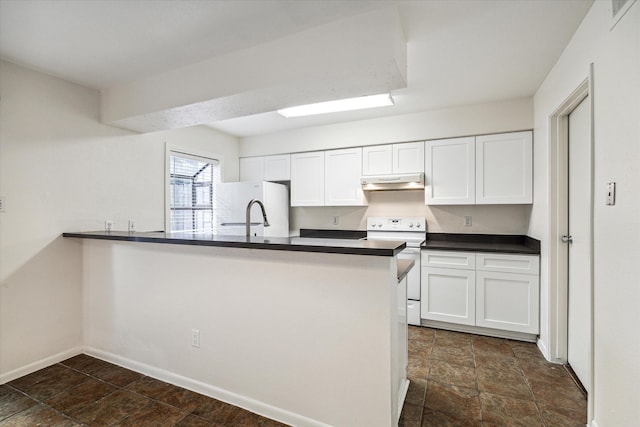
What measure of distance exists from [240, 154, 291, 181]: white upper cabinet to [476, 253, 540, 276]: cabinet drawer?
2.66m

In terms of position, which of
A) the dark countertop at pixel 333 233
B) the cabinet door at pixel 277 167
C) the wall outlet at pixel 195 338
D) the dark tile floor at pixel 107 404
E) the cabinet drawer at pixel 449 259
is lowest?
the dark tile floor at pixel 107 404

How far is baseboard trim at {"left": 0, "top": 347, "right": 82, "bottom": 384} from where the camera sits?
228 centimetres

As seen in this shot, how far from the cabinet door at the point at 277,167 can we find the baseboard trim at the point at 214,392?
2.78 m

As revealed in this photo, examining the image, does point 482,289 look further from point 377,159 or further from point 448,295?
point 377,159

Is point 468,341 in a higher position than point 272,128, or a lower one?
lower

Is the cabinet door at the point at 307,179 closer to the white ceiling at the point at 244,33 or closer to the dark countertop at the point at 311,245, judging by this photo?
the white ceiling at the point at 244,33

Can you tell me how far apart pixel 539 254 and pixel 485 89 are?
165cm

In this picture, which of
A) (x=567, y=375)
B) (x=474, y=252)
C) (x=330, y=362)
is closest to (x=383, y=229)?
(x=474, y=252)

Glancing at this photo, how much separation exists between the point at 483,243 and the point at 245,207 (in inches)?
118

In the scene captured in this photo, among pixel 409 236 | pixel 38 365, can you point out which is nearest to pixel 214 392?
pixel 38 365

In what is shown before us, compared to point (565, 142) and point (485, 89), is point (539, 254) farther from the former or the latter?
point (485, 89)

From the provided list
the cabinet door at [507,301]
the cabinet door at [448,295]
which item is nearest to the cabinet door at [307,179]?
the cabinet door at [448,295]

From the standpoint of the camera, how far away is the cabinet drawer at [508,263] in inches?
113

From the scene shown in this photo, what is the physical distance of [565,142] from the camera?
242 cm
